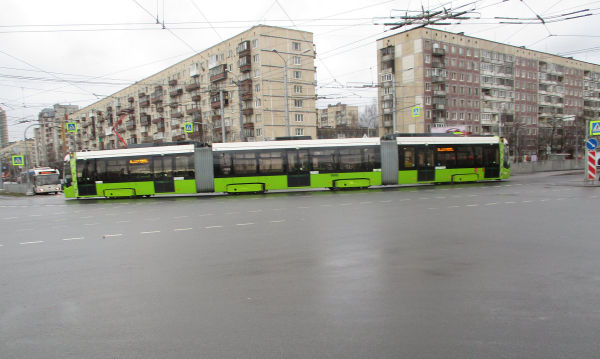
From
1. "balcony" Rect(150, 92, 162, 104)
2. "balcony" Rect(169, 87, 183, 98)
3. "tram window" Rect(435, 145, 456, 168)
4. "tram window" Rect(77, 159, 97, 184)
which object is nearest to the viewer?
"tram window" Rect(77, 159, 97, 184)

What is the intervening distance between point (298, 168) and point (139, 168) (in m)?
8.25

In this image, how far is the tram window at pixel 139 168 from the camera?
20.7 metres

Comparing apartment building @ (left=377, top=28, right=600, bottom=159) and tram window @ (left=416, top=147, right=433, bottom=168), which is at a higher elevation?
apartment building @ (left=377, top=28, right=600, bottom=159)

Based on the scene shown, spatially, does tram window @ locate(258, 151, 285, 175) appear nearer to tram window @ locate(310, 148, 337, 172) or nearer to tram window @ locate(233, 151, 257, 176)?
tram window @ locate(233, 151, 257, 176)

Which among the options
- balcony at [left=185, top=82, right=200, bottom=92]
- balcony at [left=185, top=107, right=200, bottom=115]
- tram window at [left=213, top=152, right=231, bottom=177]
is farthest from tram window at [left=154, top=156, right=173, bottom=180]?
balcony at [left=185, top=107, right=200, bottom=115]

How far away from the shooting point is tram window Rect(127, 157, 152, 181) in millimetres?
20703

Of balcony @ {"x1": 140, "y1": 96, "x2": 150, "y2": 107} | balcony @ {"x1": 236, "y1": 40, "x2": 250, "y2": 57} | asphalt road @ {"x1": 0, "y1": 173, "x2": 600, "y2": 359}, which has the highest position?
balcony @ {"x1": 236, "y1": 40, "x2": 250, "y2": 57}

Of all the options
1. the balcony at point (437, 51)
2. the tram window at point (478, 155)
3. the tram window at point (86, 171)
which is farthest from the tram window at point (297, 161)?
the balcony at point (437, 51)

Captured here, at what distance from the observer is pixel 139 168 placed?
68.2ft

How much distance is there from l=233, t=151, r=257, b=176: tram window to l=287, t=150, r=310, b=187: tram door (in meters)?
1.84

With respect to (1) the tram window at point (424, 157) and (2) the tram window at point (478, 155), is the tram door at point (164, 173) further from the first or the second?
(2) the tram window at point (478, 155)

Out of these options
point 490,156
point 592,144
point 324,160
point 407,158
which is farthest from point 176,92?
point 592,144

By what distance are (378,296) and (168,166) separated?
17.9 metres

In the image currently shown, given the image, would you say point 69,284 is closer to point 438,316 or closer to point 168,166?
point 438,316
